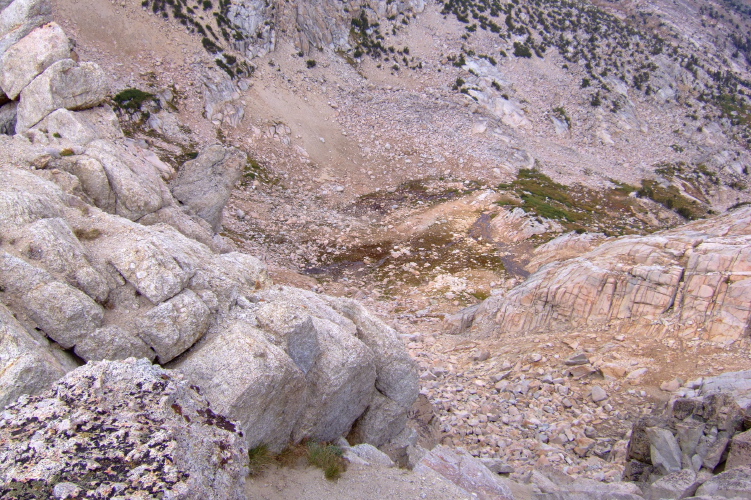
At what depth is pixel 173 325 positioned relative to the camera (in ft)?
30.4

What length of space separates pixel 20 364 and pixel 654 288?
19248 millimetres

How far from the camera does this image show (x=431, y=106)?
52500mm

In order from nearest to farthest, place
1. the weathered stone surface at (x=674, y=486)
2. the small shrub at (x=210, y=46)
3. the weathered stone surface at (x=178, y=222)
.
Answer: the weathered stone surface at (x=674, y=486) → the weathered stone surface at (x=178, y=222) → the small shrub at (x=210, y=46)

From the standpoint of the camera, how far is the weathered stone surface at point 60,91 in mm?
18531

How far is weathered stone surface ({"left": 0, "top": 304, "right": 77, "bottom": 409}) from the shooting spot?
668 centimetres

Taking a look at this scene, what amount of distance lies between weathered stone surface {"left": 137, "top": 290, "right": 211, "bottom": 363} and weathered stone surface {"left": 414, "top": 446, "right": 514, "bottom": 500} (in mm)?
5601

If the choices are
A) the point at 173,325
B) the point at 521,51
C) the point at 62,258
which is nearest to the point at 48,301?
the point at 62,258

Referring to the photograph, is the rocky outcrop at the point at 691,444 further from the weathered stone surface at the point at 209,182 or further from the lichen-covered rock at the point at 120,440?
the weathered stone surface at the point at 209,182

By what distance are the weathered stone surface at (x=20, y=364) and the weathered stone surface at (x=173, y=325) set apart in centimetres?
171

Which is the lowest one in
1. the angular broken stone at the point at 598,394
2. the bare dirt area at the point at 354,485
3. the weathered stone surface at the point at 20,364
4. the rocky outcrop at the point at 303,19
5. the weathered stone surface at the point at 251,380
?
the angular broken stone at the point at 598,394

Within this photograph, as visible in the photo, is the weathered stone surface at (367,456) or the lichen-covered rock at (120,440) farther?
the weathered stone surface at (367,456)

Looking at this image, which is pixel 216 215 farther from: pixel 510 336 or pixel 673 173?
pixel 673 173

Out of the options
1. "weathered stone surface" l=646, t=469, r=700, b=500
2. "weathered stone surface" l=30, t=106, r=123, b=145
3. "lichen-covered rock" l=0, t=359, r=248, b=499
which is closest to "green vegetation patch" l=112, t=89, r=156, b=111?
"weathered stone surface" l=30, t=106, r=123, b=145

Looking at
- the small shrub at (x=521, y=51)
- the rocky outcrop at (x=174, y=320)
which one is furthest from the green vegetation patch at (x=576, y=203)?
the rocky outcrop at (x=174, y=320)
